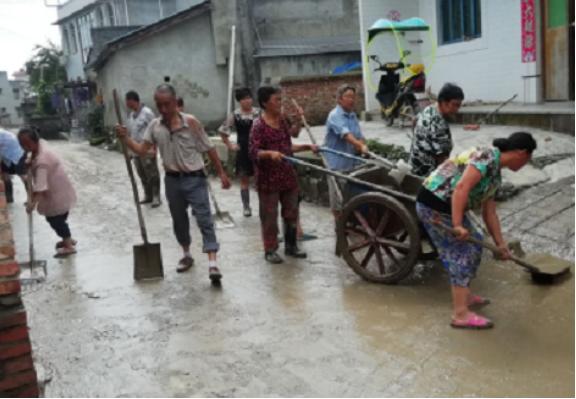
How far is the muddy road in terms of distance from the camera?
10.9 ft

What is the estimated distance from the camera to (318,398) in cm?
315

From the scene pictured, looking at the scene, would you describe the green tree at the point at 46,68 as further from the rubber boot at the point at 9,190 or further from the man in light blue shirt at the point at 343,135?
the man in light blue shirt at the point at 343,135

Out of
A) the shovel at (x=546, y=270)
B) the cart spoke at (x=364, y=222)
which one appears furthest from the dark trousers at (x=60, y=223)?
the shovel at (x=546, y=270)

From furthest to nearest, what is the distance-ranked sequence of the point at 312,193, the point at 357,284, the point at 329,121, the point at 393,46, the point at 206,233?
the point at 393,46 → the point at 312,193 → the point at 329,121 → the point at 206,233 → the point at 357,284

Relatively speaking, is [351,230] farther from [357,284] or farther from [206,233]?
[206,233]

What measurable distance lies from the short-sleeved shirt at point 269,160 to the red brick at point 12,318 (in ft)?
9.61

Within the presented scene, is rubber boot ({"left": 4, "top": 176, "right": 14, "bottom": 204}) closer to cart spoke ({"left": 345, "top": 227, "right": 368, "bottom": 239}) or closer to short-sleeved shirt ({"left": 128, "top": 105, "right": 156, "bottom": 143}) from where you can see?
short-sleeved shirt ({"left": 128, "top": 105, "right": 156, "bottom": 143})

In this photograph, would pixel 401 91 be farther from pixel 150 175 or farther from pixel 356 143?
pixel 356 143

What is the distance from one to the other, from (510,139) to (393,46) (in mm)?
11002

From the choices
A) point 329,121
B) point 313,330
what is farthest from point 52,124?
point 313,330

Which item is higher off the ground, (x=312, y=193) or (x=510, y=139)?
(x=510, y=139)

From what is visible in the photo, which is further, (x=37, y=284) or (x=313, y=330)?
(x=37, y=284)

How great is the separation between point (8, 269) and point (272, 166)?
299 cm

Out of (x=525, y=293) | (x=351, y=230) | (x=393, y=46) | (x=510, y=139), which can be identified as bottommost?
(x=525, y=293)
